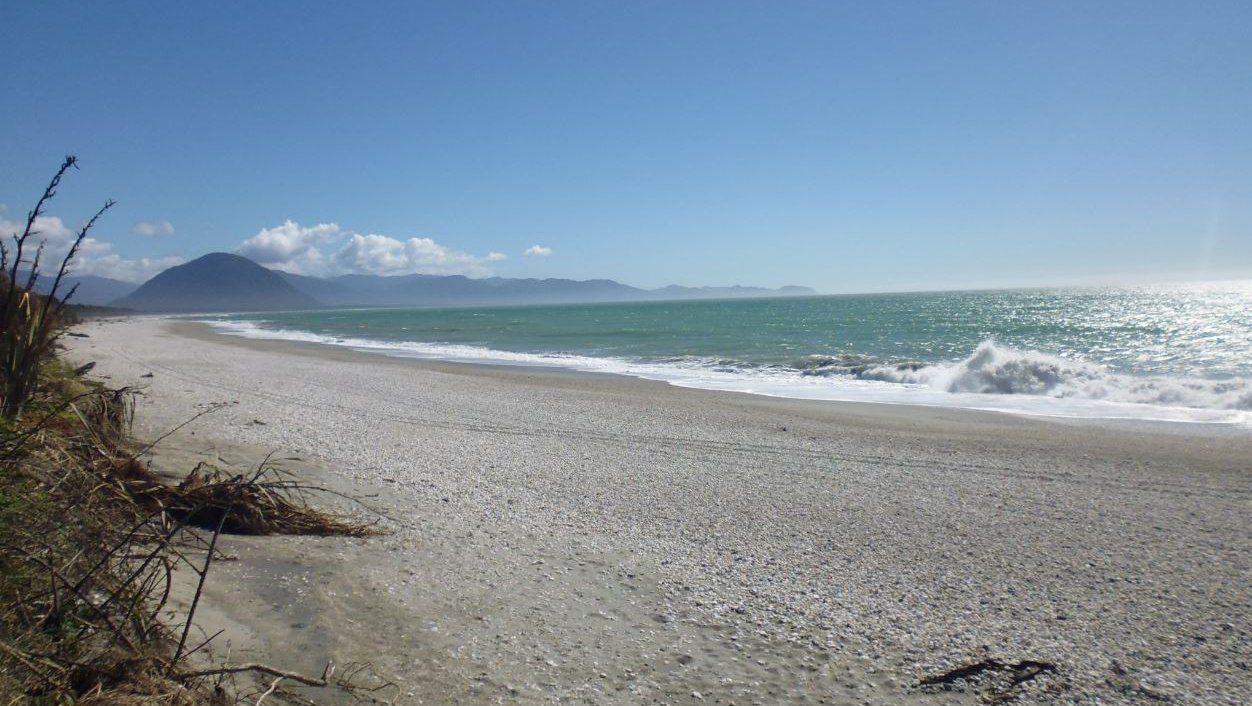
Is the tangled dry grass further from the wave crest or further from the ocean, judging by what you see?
the wave crest

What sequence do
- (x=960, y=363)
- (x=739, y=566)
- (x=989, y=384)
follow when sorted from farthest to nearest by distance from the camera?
(x=960, y=363) < (x=989, y=384) < (x=739, y=566)

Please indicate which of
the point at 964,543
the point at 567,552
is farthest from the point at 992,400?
the point at 567,552

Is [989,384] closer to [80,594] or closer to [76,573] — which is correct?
[76,573]

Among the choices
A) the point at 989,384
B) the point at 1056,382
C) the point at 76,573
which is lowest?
the point at 989,384

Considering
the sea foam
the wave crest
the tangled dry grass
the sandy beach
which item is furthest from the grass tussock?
the wave crest

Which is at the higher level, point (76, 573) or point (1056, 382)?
point (76, 573)

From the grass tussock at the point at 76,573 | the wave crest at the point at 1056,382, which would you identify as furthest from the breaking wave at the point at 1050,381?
the grass tussock at the point at 76,573

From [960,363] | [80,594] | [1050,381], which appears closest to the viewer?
[80,594]

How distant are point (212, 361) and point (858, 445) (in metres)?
19.6

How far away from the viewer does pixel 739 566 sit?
4824 millimetres

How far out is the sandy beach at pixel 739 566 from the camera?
341cm

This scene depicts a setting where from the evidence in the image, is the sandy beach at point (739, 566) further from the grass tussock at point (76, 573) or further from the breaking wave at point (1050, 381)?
the breaking wave at point (1050, 381)

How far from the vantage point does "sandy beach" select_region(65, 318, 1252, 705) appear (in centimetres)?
341

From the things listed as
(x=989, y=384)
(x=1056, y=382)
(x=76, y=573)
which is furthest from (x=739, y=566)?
(x=1056, y=382)
